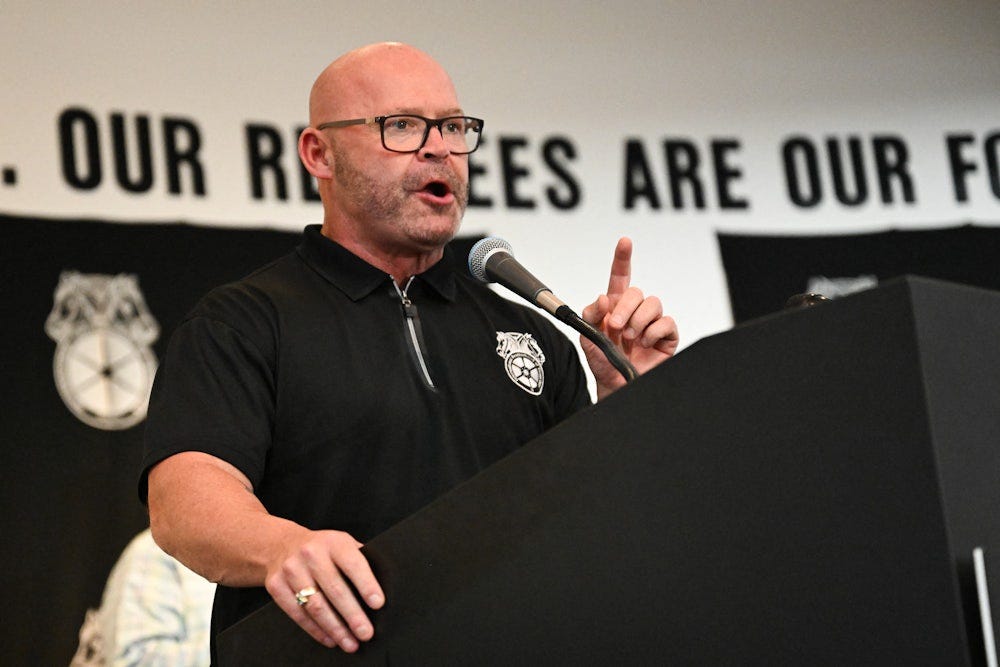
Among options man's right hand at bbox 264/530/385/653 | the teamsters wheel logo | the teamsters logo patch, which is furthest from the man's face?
the teamsters wheel logo

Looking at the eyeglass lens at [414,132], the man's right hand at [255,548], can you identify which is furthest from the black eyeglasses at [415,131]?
the man's right hand at [255,548]

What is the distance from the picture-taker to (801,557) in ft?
2.81

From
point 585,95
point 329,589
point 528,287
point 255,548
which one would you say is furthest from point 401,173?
point 585,95

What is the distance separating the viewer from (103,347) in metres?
3.04

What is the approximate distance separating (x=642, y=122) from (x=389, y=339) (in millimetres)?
2169

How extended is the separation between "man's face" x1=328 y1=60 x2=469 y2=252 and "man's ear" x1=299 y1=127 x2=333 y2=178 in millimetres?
59

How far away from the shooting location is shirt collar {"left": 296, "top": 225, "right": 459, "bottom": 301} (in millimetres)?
1850

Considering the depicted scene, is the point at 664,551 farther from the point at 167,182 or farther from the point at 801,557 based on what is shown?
the point at 167,182

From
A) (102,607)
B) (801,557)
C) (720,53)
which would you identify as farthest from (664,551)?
(720,53)

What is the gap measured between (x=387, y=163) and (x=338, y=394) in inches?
15.4

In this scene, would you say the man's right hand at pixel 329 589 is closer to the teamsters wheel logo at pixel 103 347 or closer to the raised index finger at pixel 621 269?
the raised index finger at pixel 621 269

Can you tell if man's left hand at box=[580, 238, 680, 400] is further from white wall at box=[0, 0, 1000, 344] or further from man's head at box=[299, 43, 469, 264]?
white wall at box=[0, 0, 1000, 344]

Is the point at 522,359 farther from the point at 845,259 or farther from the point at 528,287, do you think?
the point at 845,259

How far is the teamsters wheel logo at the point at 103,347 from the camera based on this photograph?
Answer: 299 cm
